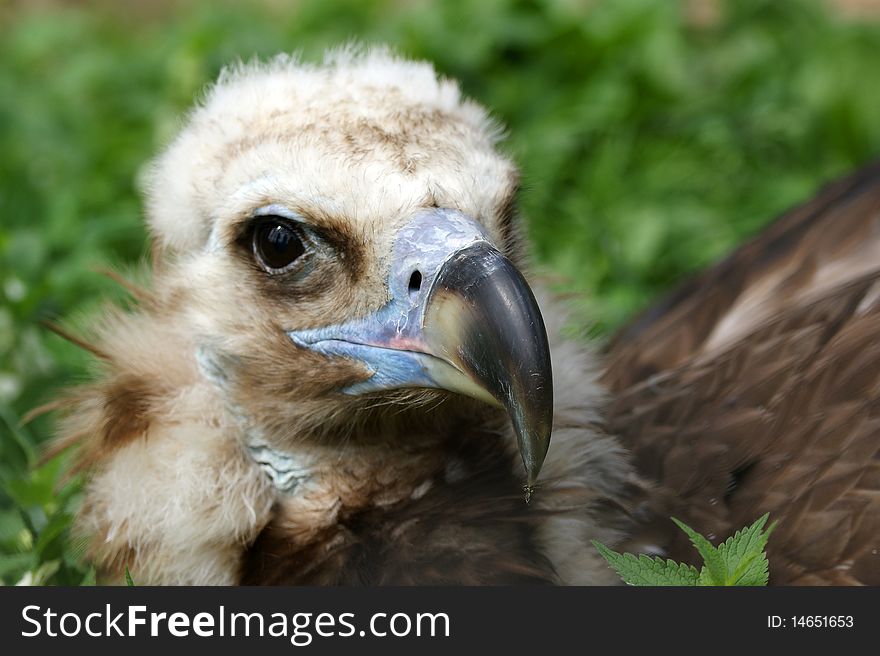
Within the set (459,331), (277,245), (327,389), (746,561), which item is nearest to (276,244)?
(277,245)

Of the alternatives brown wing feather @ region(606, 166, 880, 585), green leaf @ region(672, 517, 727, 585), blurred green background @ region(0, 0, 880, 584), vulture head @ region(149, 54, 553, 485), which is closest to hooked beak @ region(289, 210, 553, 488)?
vulture head @ region(149, 54, 553, 485)

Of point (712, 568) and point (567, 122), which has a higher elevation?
point (567, 122)

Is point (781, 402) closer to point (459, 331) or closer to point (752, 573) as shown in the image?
point (752, 573)

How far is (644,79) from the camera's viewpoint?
5047 mm

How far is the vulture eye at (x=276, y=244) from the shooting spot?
248 cm

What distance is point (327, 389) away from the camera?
2.51m

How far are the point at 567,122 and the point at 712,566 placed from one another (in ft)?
9.72

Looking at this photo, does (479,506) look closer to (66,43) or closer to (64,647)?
(64,647)

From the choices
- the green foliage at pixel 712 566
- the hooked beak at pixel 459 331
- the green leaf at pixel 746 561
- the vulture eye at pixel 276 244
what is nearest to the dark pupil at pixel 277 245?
the vulture eye at pixel 276 244

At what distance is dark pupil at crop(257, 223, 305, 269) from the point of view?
248cm

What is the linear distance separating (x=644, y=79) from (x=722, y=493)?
2788 millimetres

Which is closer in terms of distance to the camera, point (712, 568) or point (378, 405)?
point (712, 568)

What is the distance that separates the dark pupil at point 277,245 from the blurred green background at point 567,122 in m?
1.18

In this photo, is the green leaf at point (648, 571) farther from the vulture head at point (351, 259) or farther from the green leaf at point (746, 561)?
the vulture head at point (351, 259)
